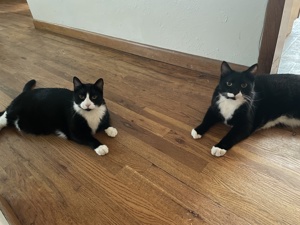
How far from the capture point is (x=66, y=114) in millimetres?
1299

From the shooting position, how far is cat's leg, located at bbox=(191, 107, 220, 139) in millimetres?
1311

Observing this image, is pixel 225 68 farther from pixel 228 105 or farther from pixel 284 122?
pixel 284 122

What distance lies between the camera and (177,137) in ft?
4.39

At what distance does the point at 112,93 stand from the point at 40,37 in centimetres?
208

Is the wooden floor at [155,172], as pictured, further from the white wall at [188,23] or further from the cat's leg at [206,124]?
the white wall at [188,23]

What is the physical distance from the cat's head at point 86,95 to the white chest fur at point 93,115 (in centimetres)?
3

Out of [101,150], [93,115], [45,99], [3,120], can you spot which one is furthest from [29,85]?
[101,150]

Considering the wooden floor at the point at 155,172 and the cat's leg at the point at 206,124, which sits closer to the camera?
the wooden floor at the point at 155,172

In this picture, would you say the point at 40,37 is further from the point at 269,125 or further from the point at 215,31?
the point at 269,125

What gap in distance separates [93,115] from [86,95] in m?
0.13

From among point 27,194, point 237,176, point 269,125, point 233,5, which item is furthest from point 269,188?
point 233,5

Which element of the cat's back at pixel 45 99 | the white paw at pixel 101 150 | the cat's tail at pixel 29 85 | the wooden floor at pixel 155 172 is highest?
the cat's back at pixel 45 99

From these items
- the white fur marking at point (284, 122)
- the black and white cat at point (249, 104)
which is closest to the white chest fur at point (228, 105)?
the black and white cat at point (249, 104)

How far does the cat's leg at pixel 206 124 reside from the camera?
1.31m
